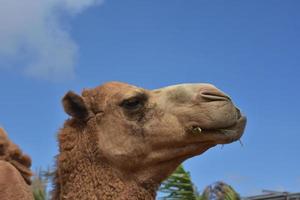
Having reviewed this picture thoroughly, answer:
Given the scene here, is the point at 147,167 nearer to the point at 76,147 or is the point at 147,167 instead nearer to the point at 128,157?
the point at 128,157

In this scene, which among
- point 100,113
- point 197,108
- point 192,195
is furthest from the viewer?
point 192,195

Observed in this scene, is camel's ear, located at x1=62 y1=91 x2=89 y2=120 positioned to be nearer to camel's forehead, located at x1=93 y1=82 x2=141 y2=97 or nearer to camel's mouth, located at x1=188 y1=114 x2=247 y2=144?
camel's forehead, located at x1=93 y1=82 x2=141 y2=97

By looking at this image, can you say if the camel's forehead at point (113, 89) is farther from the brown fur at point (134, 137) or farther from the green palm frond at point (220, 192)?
the green palm frond at point (220, 192)

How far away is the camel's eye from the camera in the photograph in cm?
502

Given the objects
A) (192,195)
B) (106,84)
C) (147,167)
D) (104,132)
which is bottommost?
(147,167)

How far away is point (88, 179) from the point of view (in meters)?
4.82

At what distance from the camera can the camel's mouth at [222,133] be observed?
4703 mm

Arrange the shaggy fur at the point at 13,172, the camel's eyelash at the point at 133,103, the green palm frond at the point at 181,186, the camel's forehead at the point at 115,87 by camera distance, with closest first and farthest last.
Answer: the shaggy fur at the point at 13,172 < the camel's eyelash at the point at 133,103 < the camel's forehead at the point at 115,87 < the green palm frond at the point at 181,186

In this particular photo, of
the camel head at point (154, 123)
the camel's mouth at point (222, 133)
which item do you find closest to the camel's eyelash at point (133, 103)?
the camel head at point (154, 123)

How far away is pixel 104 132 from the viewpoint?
4.99 metres

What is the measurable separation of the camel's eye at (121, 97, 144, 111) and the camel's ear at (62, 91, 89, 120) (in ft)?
1.08

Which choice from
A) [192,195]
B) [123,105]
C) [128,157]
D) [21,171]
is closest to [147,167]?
[128,157]

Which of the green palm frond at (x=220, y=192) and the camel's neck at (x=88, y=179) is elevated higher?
the green palm frond at (x=220, y=192)

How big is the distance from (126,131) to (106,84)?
537mm
